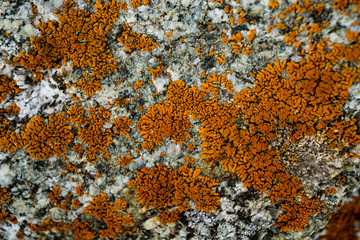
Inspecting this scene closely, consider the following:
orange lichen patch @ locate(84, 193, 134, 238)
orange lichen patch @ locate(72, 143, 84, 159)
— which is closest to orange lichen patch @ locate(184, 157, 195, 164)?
orange lichen patch @ locate(84, 193, 134, 238)

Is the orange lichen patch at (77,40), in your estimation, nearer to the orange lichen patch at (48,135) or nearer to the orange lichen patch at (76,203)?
the orange lichen patch at (48,135)

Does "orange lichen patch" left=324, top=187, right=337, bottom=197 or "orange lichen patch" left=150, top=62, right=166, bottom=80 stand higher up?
"orange lichen patch" left=150, top=62, right=166, bottom=80

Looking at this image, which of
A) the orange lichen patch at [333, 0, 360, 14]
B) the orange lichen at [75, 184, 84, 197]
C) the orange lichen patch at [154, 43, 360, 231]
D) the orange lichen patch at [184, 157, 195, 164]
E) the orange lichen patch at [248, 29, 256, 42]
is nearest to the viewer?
the orange lichen patch at [333, 0, 360, 14]

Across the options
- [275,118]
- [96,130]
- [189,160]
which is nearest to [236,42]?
[275,118]

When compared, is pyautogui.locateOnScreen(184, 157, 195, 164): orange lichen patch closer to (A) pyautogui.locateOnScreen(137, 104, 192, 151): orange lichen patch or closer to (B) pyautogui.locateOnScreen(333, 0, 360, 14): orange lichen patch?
(A) pyautogui.locateOnScreen(137, 104, 192, 151): orange lichen patch

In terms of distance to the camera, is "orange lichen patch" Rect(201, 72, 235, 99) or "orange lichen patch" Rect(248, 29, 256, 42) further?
"orange lichen patch" Rect(201, 72, 235, 99)

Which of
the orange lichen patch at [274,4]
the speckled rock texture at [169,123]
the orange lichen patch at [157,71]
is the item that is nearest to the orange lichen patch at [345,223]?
the speckled rock texture at [169,123]

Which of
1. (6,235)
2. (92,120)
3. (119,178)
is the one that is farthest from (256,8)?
(6,235)
